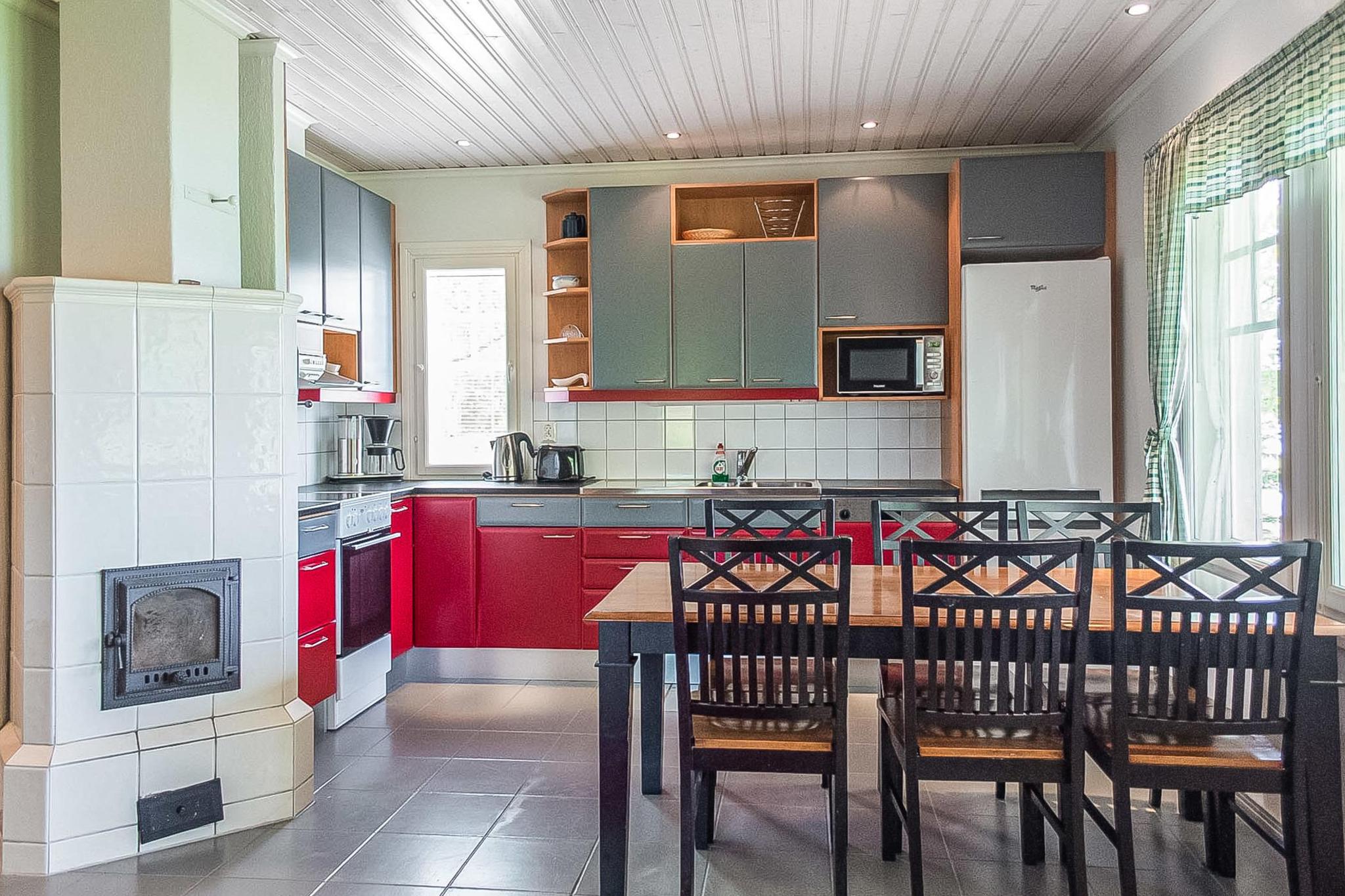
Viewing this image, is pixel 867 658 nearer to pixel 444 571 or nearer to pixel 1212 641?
pixel 1212 641

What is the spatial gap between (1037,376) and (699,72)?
2030 mm

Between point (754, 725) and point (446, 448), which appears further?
point (446, 448)

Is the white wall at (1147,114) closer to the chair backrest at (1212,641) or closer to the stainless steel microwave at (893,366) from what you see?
the stainless steel microwave at (893,366)

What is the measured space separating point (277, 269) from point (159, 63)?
0.72m

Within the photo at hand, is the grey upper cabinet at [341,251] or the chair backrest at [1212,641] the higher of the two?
the grey upper cabinet at [341,251]

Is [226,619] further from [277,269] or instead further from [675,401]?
[675,401]

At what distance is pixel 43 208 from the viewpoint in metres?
2.77

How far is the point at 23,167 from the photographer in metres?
2.69

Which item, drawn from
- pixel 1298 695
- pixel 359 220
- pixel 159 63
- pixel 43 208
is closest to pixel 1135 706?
pixel 1298 695

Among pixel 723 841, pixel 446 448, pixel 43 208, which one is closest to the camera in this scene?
pixel 723 841

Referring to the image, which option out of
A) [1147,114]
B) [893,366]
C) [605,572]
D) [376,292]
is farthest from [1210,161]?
[376,292]

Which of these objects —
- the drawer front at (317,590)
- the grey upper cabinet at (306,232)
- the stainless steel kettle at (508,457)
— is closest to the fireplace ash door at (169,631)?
the drawer front at (317,590)

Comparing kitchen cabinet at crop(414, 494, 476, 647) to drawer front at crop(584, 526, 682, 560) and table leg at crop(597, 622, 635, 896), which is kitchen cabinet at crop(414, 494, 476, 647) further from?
table leg at crop(597, 622, 635, 896)

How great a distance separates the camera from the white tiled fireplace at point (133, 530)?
2438 mm
